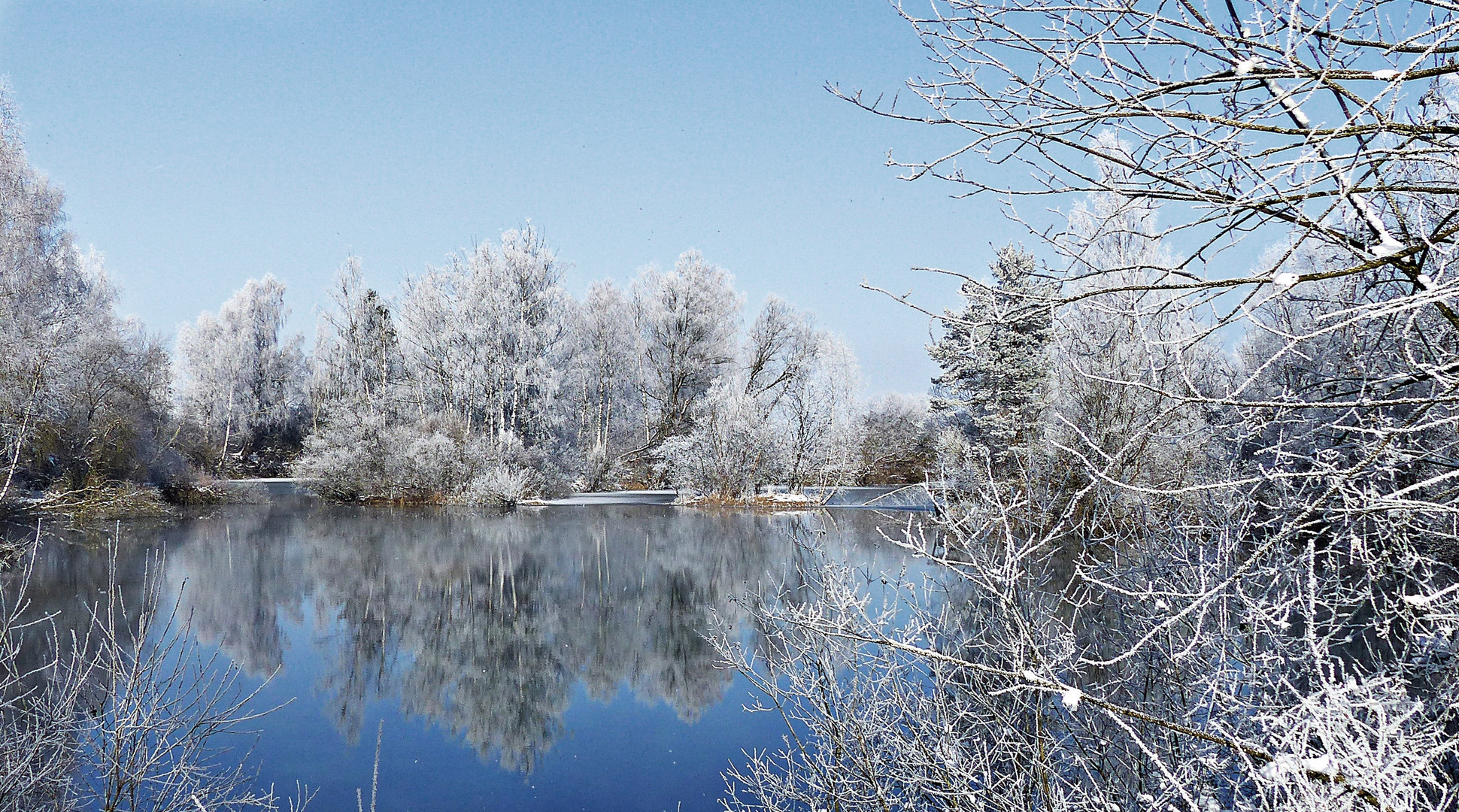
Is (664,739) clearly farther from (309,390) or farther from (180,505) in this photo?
(309,390)

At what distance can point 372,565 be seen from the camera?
41.8 ft

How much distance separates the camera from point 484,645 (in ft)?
28.2

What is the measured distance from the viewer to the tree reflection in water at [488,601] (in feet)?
23.2

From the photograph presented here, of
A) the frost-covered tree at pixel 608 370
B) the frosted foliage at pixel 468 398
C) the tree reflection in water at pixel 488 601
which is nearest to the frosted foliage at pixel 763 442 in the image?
the frosted foliage at pixel 468 398

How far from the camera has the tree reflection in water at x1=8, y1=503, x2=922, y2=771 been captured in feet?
23.2

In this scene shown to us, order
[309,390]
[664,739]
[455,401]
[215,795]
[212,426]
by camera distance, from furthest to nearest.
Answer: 1. [309,390]
2. [212,426]
3. [455,401]
4. [664,739]
5. [215,795]

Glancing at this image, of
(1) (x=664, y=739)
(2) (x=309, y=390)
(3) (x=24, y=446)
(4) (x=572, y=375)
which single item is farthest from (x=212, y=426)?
(1) (x=664, y=739)

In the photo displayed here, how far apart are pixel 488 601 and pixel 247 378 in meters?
30.2

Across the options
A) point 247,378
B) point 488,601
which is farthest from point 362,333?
point 488,601

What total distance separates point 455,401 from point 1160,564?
76.4ft

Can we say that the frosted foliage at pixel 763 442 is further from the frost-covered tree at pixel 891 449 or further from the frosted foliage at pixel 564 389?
the frost-covered tree at pixel 891 449

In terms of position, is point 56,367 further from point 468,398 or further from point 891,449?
point 891,449

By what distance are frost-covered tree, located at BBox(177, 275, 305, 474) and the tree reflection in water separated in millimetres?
19605

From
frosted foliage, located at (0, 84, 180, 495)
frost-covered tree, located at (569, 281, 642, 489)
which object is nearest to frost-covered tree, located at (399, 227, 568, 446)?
frost-covered tree, located at (569, 281, 642, 489)
